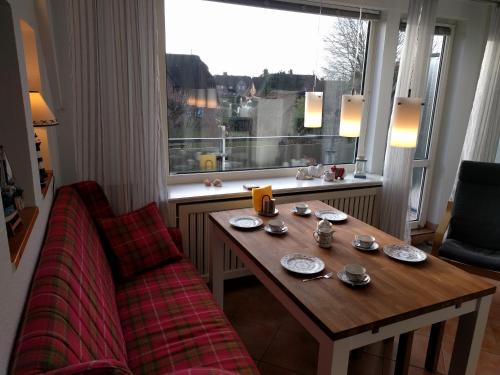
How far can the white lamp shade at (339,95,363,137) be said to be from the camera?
226cm

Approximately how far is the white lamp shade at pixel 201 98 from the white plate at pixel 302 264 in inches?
64.8

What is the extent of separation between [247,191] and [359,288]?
144cm

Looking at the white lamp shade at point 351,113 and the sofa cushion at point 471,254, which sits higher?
the white lamp shade at point 351,113

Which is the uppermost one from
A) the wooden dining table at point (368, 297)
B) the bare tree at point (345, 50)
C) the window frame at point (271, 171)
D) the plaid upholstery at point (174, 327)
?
the bare tree at point (345, 50)

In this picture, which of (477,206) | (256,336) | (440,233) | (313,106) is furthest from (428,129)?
(256,336)

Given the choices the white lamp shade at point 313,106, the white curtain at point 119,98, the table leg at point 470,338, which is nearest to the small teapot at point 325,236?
the table leg at point 470,338

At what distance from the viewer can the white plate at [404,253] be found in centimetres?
177

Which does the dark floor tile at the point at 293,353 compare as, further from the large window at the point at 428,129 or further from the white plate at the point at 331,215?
the large window at the point at 428,129

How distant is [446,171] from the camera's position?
3947 mm

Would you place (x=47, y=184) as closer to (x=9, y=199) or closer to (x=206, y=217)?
(x=9, y=199)

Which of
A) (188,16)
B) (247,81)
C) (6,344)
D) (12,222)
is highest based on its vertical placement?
(188,16)

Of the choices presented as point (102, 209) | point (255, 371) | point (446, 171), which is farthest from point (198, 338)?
point (446, 171)

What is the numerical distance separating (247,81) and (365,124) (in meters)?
1.32

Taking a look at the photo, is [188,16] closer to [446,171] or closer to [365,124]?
[365,124]
